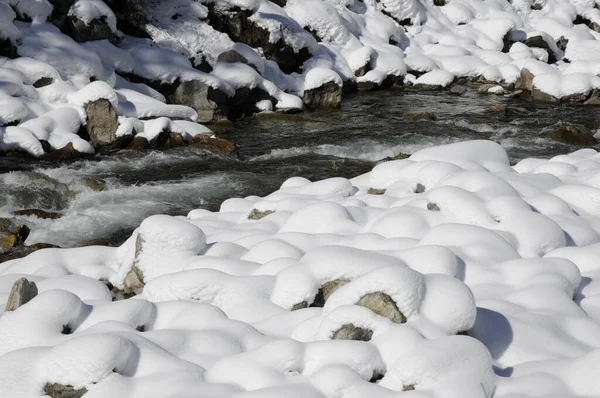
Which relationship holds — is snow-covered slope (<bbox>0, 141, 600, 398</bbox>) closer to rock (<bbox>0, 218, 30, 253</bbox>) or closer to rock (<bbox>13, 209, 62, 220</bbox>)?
rock (<bbox>0, 218, 30, 253</bbox>)

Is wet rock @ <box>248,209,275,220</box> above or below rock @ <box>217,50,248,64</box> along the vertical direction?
above

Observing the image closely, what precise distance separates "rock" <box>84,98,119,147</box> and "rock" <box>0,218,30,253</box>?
369 centimetres

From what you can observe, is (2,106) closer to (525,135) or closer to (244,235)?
(244,235)

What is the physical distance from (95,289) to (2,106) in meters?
6.76

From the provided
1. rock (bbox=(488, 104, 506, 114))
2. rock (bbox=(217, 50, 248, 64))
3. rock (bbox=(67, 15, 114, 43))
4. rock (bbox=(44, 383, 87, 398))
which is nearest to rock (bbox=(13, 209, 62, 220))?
rock (bbox=(44, 383, 87, 398))

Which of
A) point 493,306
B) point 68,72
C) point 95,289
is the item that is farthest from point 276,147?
point 493,306

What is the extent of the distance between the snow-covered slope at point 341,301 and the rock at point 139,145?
474 cm

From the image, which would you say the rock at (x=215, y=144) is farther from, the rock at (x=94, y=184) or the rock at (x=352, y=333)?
the rock at (x=352, y=333)

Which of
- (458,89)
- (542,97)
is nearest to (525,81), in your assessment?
(542,97)

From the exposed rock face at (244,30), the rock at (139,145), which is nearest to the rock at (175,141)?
the rock at (139,145)

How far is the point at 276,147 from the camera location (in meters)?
11.2

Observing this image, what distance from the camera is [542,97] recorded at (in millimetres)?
15031

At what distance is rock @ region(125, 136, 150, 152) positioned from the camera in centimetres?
1064

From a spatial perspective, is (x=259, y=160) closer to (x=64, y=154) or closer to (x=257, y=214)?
(x=64, y=154)
